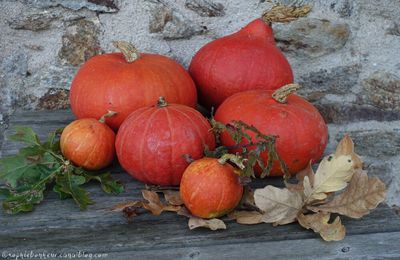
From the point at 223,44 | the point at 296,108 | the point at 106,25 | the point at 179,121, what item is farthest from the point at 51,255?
the point at 106,25

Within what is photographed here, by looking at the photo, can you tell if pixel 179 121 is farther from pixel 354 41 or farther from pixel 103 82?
pixel 354 41

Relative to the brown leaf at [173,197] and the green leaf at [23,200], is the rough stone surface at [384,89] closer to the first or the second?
the brown leaf at [173,197]

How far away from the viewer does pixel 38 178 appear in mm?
1199

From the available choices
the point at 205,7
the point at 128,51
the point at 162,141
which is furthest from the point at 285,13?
the point at 162,141

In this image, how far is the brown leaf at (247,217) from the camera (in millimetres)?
1082

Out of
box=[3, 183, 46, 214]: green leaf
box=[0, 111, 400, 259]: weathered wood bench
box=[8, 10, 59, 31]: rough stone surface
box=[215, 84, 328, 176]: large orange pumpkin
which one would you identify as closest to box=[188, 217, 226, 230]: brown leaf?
box=[0, 111, 400, 259]: weathered wood bench

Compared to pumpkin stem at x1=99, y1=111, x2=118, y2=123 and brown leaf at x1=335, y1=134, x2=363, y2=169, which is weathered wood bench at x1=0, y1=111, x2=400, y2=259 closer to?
brown leaf at x1=335, y1=134, x2=363, y2=169

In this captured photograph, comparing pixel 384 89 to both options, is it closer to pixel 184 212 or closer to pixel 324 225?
pixel 324 225

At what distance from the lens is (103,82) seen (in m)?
1.33

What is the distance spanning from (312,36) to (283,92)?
0.52 metres

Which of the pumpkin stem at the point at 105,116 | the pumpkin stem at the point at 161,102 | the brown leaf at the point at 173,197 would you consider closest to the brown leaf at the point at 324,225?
the brown leaf at the point at 173,197

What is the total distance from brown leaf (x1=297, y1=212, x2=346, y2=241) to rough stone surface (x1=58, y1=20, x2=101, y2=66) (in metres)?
0.92

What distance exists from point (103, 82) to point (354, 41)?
33.2 inches

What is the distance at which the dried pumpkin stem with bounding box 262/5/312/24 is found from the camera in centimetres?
144
